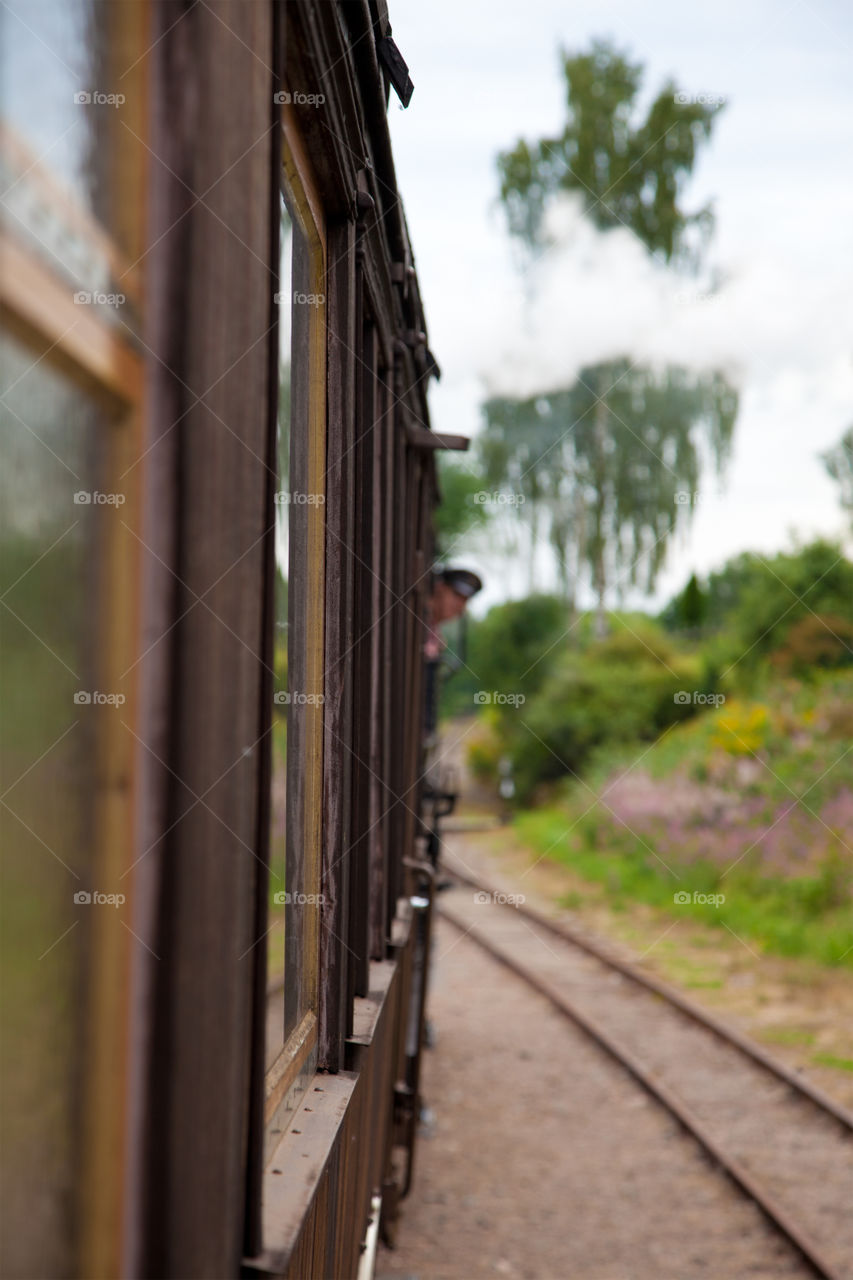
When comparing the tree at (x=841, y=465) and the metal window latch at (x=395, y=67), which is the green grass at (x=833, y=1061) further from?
the tree at (x=841, y=465)

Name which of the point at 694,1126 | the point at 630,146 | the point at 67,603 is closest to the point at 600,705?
the point at 630,146

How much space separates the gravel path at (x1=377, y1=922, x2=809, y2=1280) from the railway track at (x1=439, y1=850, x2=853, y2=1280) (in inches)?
4.7

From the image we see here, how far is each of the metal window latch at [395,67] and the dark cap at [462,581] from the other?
6.28 m

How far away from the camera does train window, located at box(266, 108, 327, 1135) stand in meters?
1.77

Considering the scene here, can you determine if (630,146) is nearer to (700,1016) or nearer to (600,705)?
(600,705)

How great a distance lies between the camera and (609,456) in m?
25.4

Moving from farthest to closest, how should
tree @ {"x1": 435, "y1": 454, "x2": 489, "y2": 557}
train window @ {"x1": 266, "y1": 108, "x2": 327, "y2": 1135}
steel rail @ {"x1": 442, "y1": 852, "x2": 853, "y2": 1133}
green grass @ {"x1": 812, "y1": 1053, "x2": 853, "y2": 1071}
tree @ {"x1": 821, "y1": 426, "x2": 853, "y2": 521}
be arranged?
1. tree @ {"x1": 435, "y1": 454, "x2": 489, "y2": 557}
2. tree @ {"x1": 821, "y1": 426, "x2": 853, "y2": 521}
3. green grass @ {"x1": 812, "y1": 1053, "x2": 853, "y2": 1071}
4. steel rail @ {"x1": 442, "y1": 852, "x2": 853, "y2": 1133}
5. train window @ {"x1": 266, "y1": 108, "x2": 327, "y2": 1135}

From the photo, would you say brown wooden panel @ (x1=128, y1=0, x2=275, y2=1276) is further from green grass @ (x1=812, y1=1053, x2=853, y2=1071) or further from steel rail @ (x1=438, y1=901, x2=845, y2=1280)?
green grass @ (x1=812, y1=1053, x2=853, y2=1071)

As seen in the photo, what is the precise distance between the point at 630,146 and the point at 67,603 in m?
24.5

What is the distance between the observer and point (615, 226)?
2355 centimetres

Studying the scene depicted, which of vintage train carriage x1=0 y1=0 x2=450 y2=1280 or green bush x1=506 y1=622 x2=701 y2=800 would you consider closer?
vintage train carriage x1=0 y1=0 x2=450 y2=1280

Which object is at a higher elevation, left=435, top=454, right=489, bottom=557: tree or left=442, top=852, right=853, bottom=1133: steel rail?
left=435, top=454, right=489, bottom=557: tree

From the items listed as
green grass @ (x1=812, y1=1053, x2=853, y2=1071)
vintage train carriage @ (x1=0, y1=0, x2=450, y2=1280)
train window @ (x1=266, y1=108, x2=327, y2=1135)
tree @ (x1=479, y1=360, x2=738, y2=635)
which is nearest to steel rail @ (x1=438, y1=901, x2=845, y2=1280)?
green grass @ (x1=812, y1=1053, x2=853, y2=1071)

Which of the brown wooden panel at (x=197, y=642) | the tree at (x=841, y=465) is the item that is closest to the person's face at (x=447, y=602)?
the brown wooden panel at (x=197, y=642)
